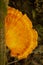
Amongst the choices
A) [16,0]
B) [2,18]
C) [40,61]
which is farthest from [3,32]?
[40,61]

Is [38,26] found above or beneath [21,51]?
above

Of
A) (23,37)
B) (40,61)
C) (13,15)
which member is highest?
(13,15)

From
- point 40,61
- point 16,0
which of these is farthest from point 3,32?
point 40,61

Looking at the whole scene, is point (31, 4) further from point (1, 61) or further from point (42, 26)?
point (1, 61)

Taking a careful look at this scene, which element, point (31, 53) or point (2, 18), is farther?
point (31, 53)

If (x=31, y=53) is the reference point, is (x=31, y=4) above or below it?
above

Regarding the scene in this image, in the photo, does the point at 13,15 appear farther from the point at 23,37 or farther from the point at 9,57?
the point at 9,57
